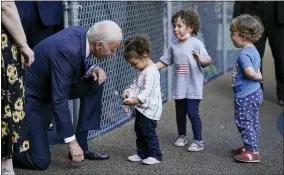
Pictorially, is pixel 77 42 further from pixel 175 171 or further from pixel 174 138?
pixel 174 138

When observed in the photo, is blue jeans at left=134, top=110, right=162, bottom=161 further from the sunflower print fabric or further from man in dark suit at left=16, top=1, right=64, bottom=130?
man in dark suit at left=16, top=1, right=64, bottom=130

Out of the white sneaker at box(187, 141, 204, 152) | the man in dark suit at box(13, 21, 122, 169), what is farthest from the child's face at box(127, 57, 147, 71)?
the white sneaker at box(187, 141, 204, 152)

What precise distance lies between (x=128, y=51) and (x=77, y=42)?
40cm

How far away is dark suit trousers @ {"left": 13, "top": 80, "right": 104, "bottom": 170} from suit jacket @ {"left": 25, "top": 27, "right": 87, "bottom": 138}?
69 mm

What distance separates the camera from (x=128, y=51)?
15.6ft

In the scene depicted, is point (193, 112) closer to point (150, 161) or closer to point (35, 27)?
point (150, 161)

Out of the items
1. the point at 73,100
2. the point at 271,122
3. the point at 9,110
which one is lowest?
the point at 271,122

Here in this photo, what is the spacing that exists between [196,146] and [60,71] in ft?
4.97

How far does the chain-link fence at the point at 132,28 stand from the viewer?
5.69 meters

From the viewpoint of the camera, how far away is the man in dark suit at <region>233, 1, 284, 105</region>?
7113mm

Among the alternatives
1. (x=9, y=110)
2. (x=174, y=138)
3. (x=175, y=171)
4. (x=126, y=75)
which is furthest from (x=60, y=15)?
(x=9, y=110)

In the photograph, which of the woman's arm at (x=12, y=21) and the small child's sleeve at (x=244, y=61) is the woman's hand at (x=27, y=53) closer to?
the woman's arm at (x=12, y=21)

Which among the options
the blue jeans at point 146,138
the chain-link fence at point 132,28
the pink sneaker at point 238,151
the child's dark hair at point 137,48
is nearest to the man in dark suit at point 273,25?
the chain-link fence at point 132,28

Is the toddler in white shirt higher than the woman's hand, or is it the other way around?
the woman's hand
